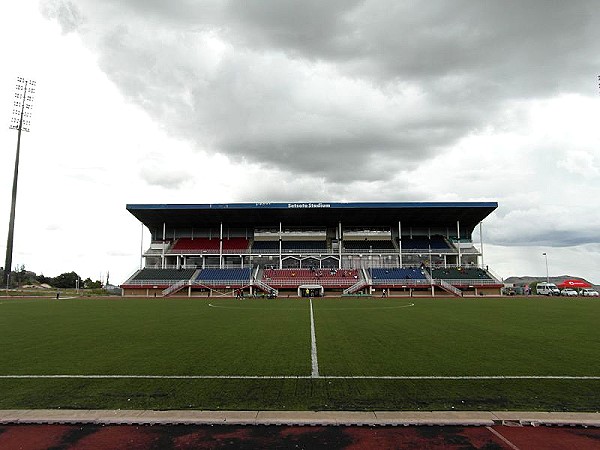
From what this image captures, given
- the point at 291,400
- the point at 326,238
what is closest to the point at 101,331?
the point at 291,400

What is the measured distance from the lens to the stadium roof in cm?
6256

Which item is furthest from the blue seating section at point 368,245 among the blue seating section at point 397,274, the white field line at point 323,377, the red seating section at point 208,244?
the white field line at point 323,377

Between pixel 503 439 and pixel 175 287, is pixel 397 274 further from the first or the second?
pixel 503 439

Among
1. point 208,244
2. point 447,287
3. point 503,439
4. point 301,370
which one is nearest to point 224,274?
point 208,244

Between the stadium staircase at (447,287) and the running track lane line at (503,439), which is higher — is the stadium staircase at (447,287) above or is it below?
above

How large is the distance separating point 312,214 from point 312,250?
20.4 feet

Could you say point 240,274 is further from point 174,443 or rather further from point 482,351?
point 174,443

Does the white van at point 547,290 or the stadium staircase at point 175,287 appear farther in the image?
the white van at point 547,290

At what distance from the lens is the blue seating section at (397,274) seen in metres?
60.4

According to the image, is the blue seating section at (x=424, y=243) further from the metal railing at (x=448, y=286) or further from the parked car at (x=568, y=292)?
the parked car at (x=568, y=292)

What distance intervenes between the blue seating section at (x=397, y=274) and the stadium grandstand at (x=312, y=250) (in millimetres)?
152

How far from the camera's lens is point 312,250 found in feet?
222

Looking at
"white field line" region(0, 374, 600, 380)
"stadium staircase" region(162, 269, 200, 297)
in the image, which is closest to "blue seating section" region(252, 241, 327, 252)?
"stadium staircase" region(162, 269, 200, 297)

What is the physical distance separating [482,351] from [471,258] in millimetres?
62788
